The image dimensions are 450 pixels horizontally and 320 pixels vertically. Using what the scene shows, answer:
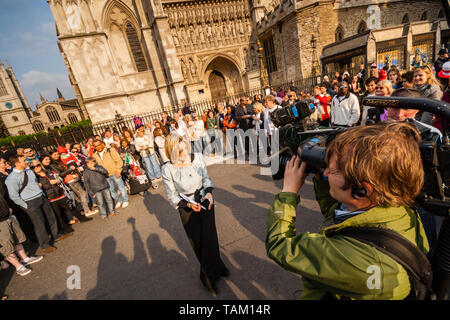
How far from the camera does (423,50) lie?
14.9 m

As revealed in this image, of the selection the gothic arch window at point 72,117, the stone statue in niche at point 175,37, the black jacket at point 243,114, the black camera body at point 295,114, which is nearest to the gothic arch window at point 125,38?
the stone statue in niche at point 175,37

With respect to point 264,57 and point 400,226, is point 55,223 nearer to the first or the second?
point 400,226

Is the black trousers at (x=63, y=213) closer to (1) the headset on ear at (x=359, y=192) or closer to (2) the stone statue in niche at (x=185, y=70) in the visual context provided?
(1) the headset on ear at (x=359, y=192)

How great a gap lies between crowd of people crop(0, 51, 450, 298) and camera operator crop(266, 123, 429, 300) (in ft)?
3.07

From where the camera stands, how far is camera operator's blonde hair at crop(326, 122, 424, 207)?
74 centimetres

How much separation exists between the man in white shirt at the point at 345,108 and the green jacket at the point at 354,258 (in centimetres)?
414

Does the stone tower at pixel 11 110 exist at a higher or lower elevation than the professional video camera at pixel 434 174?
higher

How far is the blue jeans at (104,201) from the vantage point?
4.71 metres

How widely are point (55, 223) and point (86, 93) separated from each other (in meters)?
15.7

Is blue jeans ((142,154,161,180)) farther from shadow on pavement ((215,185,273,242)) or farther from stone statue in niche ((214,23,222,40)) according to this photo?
stone statue in niche ((214,23,222,40))

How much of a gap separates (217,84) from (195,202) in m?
22.4

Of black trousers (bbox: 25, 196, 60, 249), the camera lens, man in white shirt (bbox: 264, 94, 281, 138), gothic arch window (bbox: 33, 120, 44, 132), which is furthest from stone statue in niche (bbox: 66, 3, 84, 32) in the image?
gothic arch window (bbox: 33, 120, 44, 132)

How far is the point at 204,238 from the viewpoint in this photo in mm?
2506
